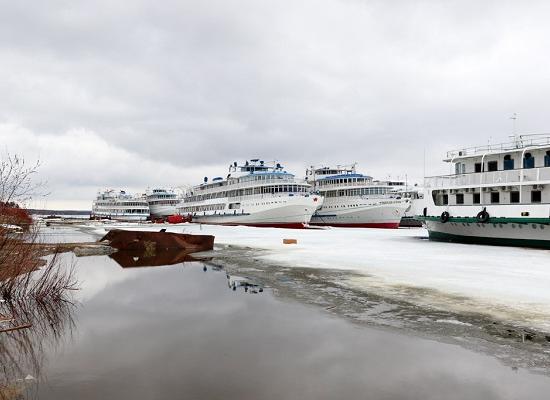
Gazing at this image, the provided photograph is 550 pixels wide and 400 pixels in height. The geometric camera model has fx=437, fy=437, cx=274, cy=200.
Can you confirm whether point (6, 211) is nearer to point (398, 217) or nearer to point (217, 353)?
point (217, 353)

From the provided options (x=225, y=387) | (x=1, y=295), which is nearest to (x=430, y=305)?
(x=225, y=387)

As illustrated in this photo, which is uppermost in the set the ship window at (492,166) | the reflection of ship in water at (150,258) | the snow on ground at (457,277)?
the ship window at (492,166)

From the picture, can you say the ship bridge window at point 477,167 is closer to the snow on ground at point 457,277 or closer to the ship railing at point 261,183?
the snow on ground at point 457,277

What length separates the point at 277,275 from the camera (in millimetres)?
17750

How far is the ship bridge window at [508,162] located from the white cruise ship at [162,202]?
110m

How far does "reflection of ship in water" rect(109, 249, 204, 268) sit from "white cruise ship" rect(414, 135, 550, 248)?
21.6 m

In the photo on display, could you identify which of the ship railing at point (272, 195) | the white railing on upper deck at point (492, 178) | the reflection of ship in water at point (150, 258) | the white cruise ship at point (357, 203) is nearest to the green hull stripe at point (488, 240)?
the white railing on upper deck at point (492, 178)

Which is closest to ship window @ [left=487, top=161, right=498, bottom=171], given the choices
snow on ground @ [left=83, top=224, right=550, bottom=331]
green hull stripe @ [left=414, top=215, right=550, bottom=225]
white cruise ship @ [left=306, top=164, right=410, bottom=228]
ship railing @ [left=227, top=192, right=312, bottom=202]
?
green hull stripe @ [left=414, top=215, right=550, bottom=225]

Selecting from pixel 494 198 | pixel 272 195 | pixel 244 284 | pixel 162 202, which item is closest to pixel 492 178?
pixel 494 198

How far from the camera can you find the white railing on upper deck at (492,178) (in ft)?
101

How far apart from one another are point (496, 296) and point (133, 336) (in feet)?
33.4

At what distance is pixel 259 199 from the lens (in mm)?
76062

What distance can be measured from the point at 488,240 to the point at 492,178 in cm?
478

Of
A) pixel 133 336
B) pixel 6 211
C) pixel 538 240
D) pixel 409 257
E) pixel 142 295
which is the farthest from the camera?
pixel 538 240
